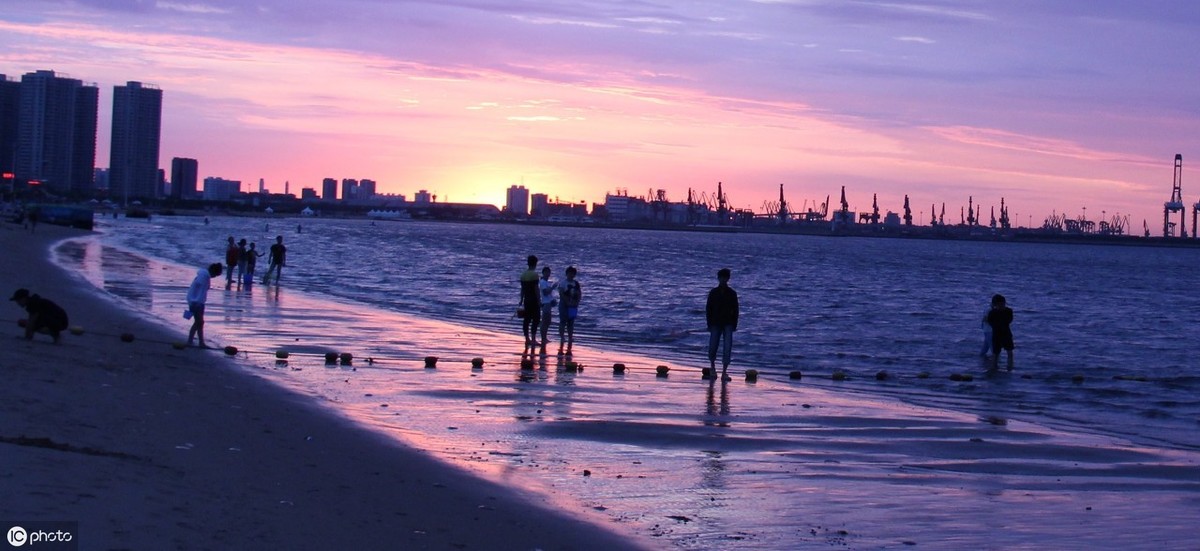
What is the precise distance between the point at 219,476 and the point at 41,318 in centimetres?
745

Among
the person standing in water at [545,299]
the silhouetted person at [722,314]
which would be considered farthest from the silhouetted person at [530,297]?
the silhouetted person at [722,314]

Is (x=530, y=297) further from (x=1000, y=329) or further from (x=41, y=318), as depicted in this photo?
(x=1000, y=329)

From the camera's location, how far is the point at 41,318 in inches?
561

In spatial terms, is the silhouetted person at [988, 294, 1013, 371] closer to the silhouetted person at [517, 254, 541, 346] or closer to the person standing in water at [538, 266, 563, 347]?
the person standing in water at [538, 266, 563, 347]

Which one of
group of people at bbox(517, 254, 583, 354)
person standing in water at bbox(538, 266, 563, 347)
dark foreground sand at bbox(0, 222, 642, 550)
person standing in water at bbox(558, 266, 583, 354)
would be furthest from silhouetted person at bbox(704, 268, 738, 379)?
dark foreground sand at bbox(0, 222, 642, 550)

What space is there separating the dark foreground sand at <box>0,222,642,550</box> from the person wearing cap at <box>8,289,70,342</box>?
45.2 inches

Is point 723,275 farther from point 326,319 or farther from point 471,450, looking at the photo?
point 326,319

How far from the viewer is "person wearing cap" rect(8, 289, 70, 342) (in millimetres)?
14164

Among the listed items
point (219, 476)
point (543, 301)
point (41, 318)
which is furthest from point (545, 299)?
point (219, 476)

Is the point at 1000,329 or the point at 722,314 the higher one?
the point at 722,314

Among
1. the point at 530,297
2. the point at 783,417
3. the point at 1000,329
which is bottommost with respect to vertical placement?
the point at 783,417

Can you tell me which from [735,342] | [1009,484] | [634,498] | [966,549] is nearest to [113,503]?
[634,498]

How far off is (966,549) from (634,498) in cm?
247

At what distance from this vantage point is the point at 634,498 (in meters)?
8.95
